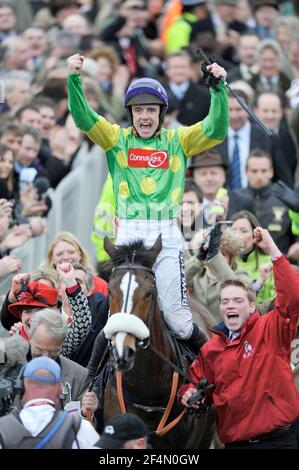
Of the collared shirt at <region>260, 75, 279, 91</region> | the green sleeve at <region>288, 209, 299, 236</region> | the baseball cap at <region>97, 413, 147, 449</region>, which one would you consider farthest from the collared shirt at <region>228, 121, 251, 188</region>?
the baseball cap at <region>97, 413, 147, 449</region>

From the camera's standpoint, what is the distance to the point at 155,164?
11.0 metres

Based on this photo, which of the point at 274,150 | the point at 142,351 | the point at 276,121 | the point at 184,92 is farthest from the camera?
the point at 184,92

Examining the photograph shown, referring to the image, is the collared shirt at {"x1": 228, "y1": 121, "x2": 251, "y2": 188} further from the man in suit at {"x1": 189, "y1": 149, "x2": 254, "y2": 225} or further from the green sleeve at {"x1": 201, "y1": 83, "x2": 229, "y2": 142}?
the green sleeve at {"x1": 201, "y1": 83, "x2": 229, "y2": 142}

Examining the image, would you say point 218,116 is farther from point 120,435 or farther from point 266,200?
point 266,200

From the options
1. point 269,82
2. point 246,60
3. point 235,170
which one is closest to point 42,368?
point 235,170

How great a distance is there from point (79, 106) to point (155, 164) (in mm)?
662

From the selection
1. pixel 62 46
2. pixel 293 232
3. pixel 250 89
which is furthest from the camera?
pixel 62 46

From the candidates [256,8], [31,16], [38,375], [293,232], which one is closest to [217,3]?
[256,8]

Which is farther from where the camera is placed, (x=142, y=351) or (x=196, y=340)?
(x=196, y=340)

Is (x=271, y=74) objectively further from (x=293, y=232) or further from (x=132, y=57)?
(x=293, y=232)

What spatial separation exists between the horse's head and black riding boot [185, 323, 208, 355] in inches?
29.8

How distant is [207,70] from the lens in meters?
10.9

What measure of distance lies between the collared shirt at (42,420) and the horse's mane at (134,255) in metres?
1.70
